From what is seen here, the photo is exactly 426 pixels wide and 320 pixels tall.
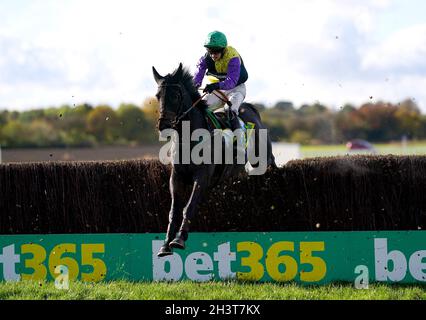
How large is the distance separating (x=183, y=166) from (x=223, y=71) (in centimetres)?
158

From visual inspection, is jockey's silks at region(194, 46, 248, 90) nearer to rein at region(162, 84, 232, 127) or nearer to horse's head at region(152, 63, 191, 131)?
rein at region(162, 84, 232, 127)

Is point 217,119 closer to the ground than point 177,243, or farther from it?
farther from it

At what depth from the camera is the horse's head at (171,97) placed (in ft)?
28.1

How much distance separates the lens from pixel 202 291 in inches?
345

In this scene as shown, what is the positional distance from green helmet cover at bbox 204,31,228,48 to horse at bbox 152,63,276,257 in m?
0.57

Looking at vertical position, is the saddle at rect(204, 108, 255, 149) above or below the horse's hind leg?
above

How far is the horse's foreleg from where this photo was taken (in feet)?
28.5

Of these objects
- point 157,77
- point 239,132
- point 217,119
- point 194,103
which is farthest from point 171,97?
point 239,132

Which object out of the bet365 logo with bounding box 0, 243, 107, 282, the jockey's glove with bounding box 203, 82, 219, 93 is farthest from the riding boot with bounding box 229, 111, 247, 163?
the bet365 logo with bounding box 0, 243, 107, 282

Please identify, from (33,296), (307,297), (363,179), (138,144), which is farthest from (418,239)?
(138,144)

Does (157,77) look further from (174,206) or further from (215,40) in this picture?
(174,206)

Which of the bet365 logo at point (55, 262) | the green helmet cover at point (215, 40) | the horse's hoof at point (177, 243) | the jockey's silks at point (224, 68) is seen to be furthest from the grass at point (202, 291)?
the green helmet cover at point (215, 40)

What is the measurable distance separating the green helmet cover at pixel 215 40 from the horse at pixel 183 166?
0.57 metres

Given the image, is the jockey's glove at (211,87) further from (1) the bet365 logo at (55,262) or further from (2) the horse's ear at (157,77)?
(1) the bet365 logo at (55,262)
